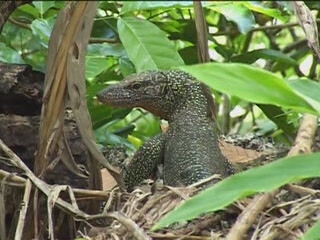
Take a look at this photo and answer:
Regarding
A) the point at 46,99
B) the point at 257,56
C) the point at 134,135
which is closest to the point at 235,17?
the point at 257,56

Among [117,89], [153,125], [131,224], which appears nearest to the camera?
[131,224]

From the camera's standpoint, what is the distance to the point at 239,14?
78.2 inches

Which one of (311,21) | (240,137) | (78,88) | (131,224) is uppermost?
(311,21)

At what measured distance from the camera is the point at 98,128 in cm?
195

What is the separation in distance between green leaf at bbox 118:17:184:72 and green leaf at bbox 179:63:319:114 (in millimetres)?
853

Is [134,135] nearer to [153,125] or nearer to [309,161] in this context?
[153,125]

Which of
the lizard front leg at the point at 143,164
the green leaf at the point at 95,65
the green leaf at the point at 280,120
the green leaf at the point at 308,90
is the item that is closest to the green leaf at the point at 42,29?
the green leaf at the point at 95,65

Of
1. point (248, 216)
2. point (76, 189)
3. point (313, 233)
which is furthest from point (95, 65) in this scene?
point (313, 233)

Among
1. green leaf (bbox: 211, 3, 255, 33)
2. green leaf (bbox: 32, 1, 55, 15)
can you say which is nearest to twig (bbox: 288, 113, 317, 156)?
green leaf (bbox: 211, 3, 255, 33)

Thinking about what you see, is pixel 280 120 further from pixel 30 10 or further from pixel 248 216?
pixel 248 216

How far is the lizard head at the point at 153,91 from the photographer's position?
1.73 m

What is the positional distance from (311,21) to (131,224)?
339mm

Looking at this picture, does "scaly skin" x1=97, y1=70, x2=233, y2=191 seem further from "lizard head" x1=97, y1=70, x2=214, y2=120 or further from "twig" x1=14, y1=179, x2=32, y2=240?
"twig" x1=14, y1=179, x2=32, y2=240

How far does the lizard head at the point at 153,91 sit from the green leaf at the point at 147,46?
63 millimetres
